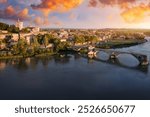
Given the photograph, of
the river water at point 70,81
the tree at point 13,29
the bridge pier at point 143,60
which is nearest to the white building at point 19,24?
the tree at point 13,29

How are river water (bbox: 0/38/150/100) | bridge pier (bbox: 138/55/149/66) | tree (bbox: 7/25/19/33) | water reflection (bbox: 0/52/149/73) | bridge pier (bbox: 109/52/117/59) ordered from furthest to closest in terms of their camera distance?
tree (bbox: 7/25/19/33), bridge pier (bbox: 109/52/117/59), bridge pier (bbox: 138/55/149/66), water reflection (bbox: 0/52/149/73), river water (bbox: 0/38/150/100)

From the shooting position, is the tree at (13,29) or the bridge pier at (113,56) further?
the tree at (13,29)

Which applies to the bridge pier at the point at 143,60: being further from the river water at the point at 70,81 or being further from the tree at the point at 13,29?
the tree at the point at 13,29

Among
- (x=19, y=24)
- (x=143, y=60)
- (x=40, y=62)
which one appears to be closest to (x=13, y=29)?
(x=19, y=24)

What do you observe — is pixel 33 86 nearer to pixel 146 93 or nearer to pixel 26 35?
pixel 146 93

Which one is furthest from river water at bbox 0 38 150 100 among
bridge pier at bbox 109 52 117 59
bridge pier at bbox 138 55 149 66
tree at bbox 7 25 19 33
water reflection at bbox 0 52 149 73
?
tree at bbox 7 25 19 33

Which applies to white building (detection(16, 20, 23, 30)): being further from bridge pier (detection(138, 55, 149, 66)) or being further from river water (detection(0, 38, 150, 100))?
bridge pier (detection(138, 55, 149, 66))

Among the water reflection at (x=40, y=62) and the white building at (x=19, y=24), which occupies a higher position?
the white building at (x=19, y=24)

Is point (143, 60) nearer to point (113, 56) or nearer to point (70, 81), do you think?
point (113, 56)

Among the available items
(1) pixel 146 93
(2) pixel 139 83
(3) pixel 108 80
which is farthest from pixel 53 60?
(1) pixel 146 93
